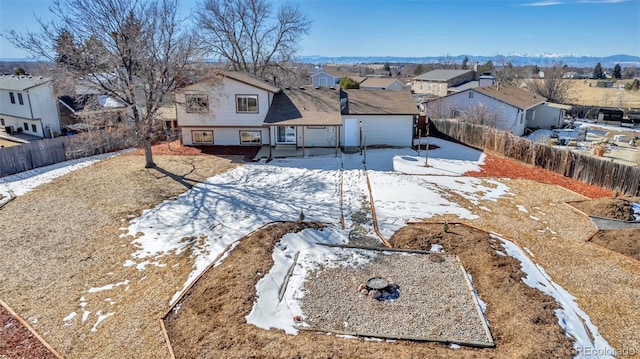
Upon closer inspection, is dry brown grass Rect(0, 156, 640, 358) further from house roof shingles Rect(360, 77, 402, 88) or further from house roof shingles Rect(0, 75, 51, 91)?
house roof shingles Rect(360, 77, 402, 88)

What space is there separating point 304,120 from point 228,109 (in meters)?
5.05

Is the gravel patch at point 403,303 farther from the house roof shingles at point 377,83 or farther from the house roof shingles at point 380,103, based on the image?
the house roof shingles at point 377,83

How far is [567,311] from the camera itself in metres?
8.31

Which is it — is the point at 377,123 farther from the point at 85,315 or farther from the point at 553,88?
the point at 553,88

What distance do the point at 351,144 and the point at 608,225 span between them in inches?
563

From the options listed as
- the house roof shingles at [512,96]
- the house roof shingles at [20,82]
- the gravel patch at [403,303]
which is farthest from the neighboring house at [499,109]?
the house roof shingles at [20,82]

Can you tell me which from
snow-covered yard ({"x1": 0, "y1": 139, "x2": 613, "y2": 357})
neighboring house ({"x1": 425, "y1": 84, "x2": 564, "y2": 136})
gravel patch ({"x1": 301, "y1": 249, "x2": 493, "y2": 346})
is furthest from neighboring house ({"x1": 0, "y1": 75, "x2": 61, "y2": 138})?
neighboring house ({"x1": 425, "y1": 84, "x2": 564, "y2": 136})

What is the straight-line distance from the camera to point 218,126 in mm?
23875

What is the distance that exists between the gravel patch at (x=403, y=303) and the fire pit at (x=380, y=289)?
0.09m

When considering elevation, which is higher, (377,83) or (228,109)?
(377,83)

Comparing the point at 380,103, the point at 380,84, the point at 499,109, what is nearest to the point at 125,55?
the point at 380,103

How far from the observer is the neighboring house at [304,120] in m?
22.0

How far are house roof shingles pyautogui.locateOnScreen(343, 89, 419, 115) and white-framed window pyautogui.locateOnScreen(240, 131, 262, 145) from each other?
19.0ft

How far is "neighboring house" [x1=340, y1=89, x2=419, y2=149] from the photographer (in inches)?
933
